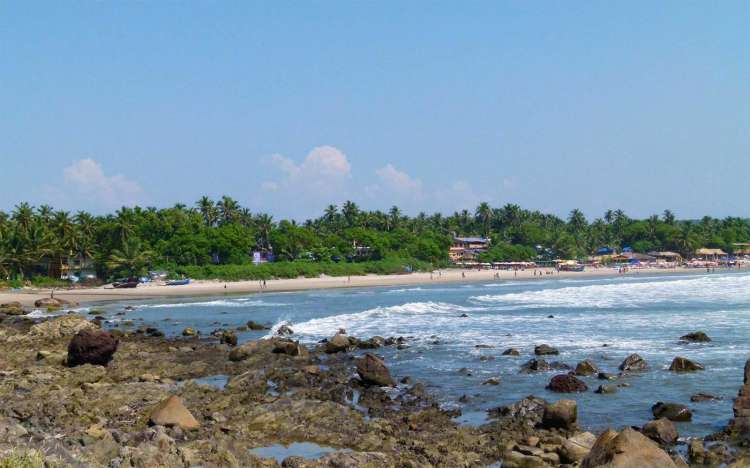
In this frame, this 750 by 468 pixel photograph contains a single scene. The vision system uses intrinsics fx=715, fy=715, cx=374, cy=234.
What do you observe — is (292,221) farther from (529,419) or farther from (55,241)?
(529,419)

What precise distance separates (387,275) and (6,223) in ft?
171

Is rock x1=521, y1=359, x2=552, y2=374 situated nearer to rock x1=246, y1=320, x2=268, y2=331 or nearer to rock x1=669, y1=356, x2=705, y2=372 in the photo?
rock x1=669, y1=356, x2=705, y2=372

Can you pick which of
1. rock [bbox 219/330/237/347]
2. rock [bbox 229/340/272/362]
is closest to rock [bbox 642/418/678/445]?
rock [bbox 229/340/272/362]

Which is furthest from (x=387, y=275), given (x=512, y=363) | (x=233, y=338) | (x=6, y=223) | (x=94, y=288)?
(x=512, y=363)

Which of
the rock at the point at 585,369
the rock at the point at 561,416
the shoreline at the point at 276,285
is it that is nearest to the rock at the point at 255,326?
the rock at the point at 585,369

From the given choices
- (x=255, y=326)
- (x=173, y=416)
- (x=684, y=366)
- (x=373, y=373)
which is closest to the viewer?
(x=173, y=416)

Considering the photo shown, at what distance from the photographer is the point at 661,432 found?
1566 centimetres

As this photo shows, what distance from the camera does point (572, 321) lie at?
40562 mm

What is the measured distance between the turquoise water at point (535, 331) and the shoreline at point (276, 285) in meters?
8.63

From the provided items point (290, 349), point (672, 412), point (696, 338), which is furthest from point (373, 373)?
point (696, 338)

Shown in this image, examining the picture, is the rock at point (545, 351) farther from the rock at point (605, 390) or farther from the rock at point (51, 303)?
the rock at point (51, 303)

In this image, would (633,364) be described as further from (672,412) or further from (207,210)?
(207,210)

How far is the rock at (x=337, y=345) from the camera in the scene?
29719 millimetres

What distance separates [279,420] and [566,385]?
8676mm
